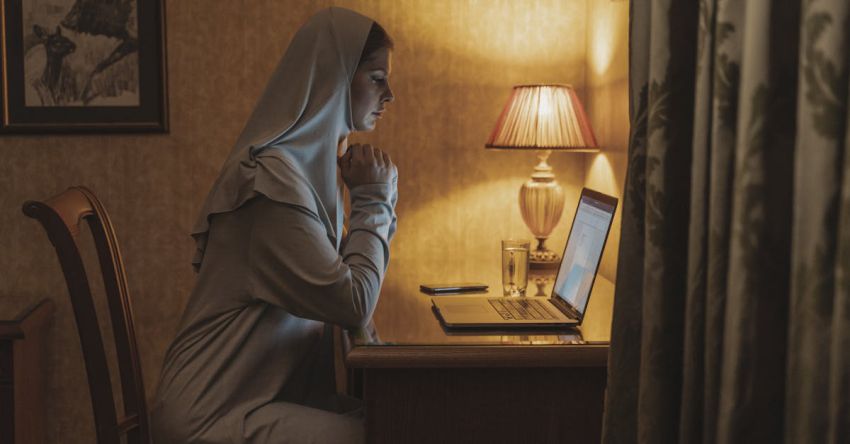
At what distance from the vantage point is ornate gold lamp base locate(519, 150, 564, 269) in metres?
2.92

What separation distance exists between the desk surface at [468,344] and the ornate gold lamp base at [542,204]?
2.69 feet

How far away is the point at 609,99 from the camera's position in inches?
113

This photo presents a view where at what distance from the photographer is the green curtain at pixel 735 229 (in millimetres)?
887

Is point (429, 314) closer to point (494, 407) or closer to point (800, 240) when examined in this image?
point (494, 407)

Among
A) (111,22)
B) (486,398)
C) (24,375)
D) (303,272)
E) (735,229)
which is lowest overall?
(24,375)

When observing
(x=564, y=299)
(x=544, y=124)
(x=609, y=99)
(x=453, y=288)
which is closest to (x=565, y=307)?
(x=564, y=299)

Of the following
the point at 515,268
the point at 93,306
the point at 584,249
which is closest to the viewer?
the point at 93,306

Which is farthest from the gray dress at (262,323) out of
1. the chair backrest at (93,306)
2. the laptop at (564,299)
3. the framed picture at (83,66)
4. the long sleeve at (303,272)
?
the framed picture at (83,66)

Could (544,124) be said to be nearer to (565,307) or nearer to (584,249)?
(584,249)

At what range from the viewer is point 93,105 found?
10.2 ft

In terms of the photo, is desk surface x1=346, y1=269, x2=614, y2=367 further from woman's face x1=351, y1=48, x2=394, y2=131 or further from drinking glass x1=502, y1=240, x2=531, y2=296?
woman's face x1=351, y1=48, x2=394, y2=131

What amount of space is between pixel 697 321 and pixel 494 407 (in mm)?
784

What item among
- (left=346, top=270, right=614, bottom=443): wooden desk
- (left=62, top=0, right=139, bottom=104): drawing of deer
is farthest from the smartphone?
(left=62, top=0, right=139, bottom=104): drawing of deer

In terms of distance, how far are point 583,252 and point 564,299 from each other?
120 millimetres
